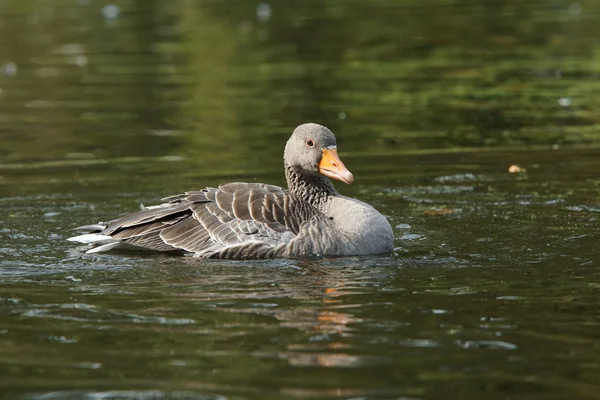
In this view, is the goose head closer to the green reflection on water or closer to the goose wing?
the goose wing

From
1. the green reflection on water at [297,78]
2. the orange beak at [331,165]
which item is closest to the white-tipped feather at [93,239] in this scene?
the orange beak at [331,165]

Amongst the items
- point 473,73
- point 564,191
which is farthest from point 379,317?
point 473,73

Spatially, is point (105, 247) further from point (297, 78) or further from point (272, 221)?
point (297, 78)

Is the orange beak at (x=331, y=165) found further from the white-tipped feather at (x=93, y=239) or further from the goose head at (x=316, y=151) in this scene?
the white-tipped feather at (x=93, y=239)

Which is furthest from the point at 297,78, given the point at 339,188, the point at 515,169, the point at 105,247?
the point at 105,247

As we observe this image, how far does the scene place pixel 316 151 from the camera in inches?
496

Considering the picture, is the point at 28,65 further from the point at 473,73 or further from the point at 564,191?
the point at 564,191

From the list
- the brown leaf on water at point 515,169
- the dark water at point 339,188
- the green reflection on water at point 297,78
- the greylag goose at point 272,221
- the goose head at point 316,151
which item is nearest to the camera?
the dark water at point 339,188

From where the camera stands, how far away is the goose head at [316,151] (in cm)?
1252

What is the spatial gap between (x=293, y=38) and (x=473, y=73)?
7.94 metres

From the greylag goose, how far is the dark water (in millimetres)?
281

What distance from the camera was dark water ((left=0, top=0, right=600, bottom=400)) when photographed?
8.19 m

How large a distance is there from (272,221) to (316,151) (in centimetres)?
104

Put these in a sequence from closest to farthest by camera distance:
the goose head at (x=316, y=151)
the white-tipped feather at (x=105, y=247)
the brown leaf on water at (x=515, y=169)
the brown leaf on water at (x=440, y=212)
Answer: the white-tipped feather at (x=105, y=247), the goose head at (x=316, y=151), the brown leaf on water at (x=440, y=212), the brown leaf on water at (x=515, y=169)
